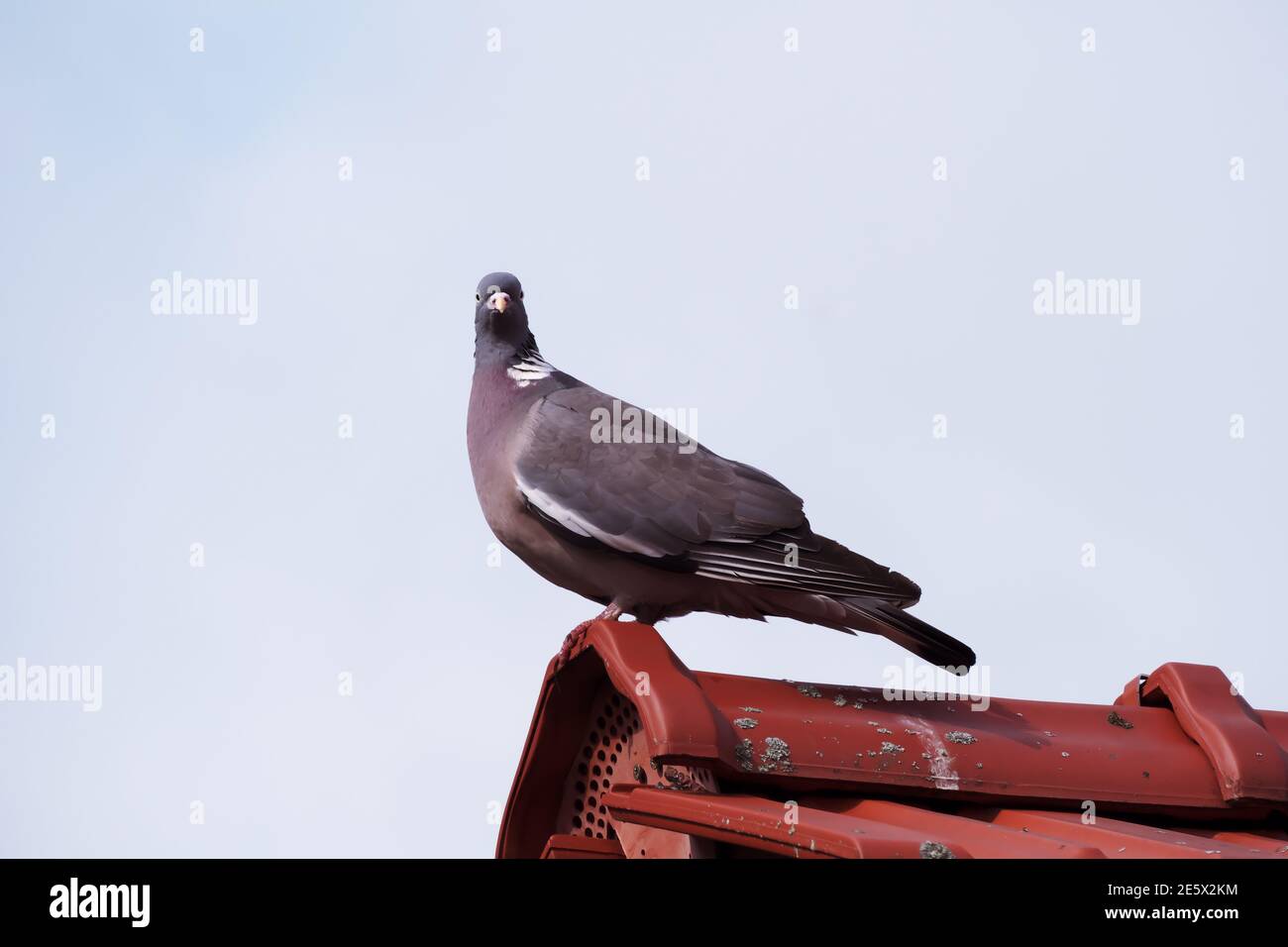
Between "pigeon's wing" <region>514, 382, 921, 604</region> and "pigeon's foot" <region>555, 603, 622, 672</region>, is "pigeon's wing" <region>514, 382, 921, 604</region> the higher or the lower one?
the higher one

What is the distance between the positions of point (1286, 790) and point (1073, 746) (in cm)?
62

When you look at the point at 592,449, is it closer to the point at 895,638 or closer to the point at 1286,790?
the point at 895,638

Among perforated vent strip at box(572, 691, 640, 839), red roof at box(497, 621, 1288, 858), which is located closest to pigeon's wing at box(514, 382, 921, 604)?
red roof at box(497, 621, 1288, 858)

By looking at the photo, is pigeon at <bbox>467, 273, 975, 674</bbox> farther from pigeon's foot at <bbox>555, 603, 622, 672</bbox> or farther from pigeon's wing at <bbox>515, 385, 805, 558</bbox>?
pigeon's foot at <bbox>555, 603, 622, 672</bbox>

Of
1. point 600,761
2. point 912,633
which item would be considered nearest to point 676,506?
point 912,633

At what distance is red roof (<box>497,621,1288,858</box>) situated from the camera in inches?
151

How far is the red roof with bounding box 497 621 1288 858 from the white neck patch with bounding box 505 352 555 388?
78.7 inches

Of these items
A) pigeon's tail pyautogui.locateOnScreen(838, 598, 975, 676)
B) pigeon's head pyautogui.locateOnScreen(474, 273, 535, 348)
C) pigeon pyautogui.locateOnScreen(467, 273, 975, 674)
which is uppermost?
pigeon's head pyautogui.locateOnScreen(474, 273, 535, 348)

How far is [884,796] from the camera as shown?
4.23 meters

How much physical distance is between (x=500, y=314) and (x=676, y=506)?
156cm

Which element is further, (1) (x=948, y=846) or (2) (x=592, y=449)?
(2) (x=592, y=449)

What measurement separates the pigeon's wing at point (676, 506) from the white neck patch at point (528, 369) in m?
0.42

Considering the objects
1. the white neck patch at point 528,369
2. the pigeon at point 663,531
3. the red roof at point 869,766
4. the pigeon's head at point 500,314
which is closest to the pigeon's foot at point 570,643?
the red roof at point 869,766
